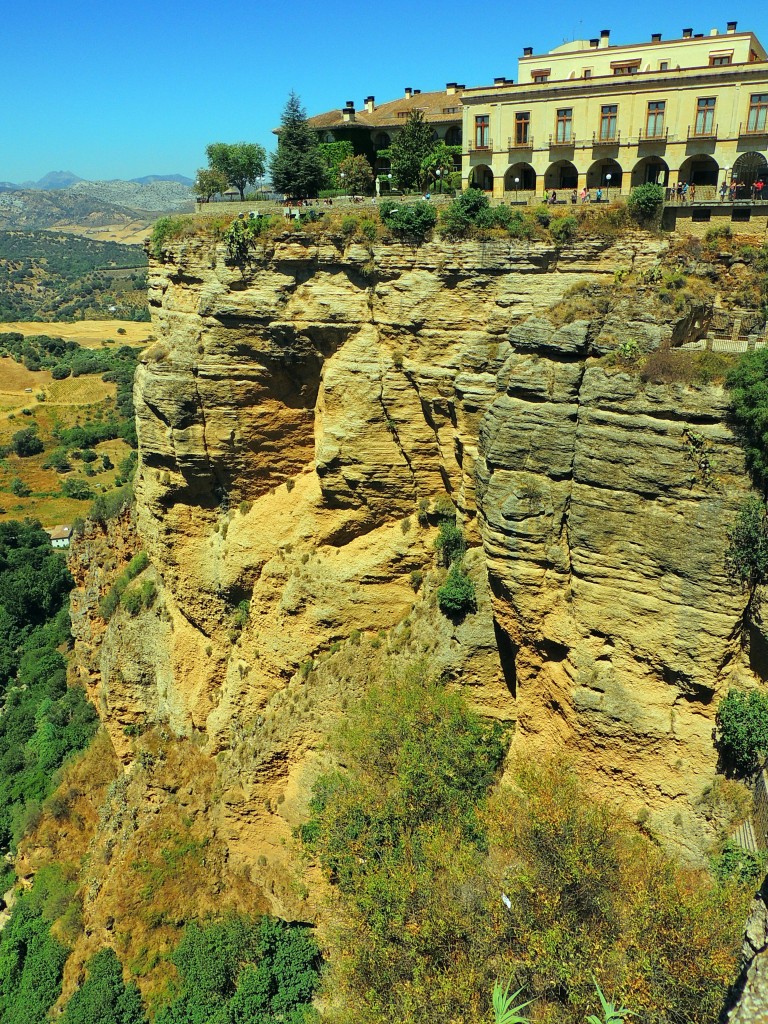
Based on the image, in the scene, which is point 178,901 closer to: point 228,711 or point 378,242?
point 228,711

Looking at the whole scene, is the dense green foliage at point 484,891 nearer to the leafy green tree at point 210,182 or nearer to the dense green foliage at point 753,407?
the dense green foliage at point 753,407

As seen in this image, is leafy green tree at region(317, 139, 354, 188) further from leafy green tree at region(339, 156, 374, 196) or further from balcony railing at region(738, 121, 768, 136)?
balcony railing at region(738, 121, 768, 136)

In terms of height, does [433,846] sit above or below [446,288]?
below

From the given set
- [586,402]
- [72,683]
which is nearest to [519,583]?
[586,402]

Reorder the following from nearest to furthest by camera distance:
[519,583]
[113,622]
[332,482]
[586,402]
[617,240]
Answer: [586,402] → [519,583] → [617,240] → [332,482] → [113,622]

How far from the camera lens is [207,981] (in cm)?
2411

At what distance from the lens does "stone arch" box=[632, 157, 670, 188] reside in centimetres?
2584

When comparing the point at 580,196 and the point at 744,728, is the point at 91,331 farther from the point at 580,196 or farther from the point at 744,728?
the point at 744,728

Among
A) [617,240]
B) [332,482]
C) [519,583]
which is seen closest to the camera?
[519,583]

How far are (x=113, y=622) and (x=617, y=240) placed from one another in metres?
25.1

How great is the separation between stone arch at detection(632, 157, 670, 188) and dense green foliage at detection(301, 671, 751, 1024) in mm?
19117

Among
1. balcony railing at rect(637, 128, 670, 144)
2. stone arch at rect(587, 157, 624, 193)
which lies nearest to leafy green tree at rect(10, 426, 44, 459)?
stone arch at rect(587, 157, 624, 193)

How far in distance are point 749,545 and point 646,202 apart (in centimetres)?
1191

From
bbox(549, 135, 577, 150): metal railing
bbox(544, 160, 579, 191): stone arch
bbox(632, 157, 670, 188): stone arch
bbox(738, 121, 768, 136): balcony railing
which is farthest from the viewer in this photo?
bbox(544, 160, 579, 191): stone arch
